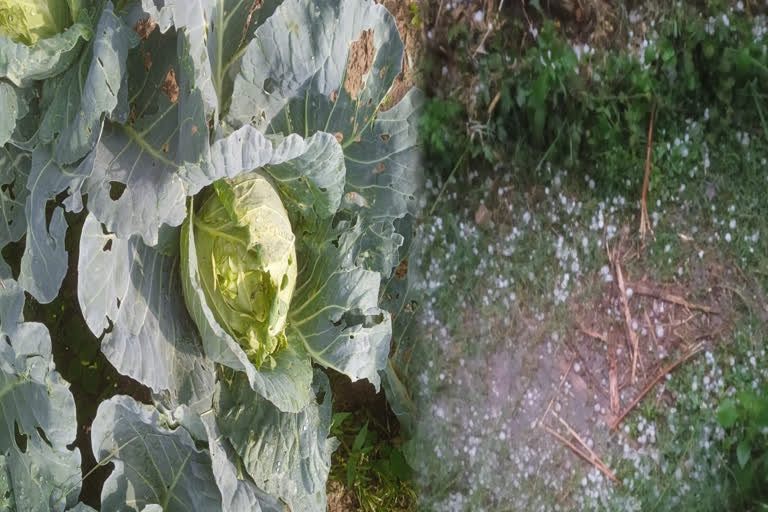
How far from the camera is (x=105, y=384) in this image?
120 cm

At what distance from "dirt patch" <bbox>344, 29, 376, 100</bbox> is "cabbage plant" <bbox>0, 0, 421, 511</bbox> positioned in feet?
0.42

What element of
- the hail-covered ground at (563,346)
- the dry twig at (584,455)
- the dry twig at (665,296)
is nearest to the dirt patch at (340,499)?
the hail-covered ground at (563,346)

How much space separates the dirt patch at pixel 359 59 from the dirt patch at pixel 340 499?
777 mm

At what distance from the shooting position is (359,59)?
120 centimetres

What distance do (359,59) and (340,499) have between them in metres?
0.86

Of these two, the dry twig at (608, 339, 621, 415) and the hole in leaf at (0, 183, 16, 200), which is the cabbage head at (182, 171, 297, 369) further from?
the dry twig at (608, 339, 621, 415)

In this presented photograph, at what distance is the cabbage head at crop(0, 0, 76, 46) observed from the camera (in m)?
0.85

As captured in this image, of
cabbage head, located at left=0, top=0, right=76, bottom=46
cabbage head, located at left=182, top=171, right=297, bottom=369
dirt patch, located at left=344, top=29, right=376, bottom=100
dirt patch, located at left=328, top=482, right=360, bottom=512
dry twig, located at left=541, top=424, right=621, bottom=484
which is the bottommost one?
dirt patch, located at left=328, top=482, right=360, bottom=512

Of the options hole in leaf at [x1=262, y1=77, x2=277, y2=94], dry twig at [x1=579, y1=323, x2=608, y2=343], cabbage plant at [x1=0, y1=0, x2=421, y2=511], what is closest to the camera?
cabbage plant at [x1=0, y1=0, x2=421, y2=511]

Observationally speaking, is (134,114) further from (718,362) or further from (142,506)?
(718,362)

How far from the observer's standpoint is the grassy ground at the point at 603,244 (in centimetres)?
98

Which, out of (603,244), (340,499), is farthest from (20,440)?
(603,244)

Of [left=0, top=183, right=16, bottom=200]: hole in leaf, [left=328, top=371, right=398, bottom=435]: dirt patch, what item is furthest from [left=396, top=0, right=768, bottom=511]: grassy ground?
[left=0, top=183, right=16, bottom=200]: hole in leaf

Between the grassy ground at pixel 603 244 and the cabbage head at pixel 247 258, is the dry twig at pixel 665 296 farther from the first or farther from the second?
the cabbage head at pixel 247 258
